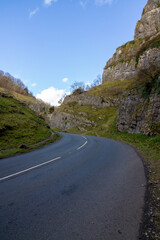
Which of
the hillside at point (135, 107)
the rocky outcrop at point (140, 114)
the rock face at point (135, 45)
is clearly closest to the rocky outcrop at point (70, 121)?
the hillside at point (135, 107)

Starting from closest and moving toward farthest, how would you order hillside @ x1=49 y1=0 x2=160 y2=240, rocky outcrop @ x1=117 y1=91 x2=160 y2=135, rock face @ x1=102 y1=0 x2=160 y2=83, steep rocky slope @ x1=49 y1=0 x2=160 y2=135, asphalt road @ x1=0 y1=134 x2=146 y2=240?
asphalt road @ x1=0 y1=134 x2=146 y2=240 → hillside @ x1=49 y1=0 x2=160 y2=240 → rocky outcrop @ x1=117 y1=91 x2=160 y2=135 → steep rocky slope @ x1=49 y1=0 x2=160 y2=135 → rock face @ x1=102 y1=0 x2=160 y2=83

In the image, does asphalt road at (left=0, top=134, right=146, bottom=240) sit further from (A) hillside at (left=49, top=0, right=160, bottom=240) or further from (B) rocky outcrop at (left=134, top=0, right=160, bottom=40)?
(B) rocky outcrop at (left=134, top=0, right=160, bottom=40)

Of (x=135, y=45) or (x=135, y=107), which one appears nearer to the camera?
(x=135, y=107)

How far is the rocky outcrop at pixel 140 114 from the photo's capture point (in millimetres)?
15023

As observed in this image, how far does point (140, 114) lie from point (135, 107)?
9.62ft

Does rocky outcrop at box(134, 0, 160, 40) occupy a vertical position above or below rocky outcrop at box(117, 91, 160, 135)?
above

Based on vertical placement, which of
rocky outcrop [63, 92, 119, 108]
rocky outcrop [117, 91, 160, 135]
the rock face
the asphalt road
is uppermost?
the rock face

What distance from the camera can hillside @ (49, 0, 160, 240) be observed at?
645cm

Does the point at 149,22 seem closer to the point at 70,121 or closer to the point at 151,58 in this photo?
the point at 151,58

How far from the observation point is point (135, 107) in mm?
21734

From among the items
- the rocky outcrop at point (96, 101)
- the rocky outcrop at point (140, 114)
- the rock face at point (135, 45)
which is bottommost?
the rocky outcrop at point (140, 114)

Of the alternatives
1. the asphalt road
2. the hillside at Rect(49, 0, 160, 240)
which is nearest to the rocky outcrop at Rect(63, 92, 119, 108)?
the hillside at Rect(49, 0, 160, 240)

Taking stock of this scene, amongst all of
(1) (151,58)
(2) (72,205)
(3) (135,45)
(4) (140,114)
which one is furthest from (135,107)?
(3) (135,45)

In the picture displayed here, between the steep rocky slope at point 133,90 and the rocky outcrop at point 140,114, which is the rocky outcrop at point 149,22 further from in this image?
the rocky outcrop at point 140,114
